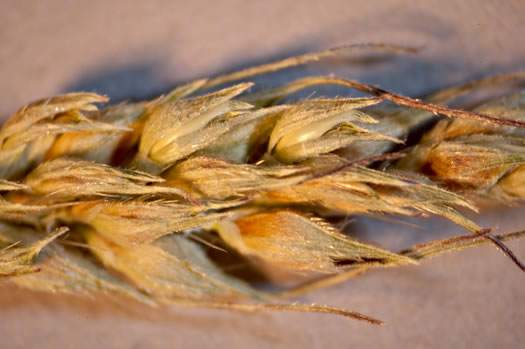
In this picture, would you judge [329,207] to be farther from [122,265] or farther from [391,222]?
[122,265]

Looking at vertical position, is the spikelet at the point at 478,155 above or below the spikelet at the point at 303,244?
above

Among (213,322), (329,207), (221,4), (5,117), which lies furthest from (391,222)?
(5,117)

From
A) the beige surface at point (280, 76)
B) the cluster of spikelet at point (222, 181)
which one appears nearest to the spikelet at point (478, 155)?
the cluster of spikelet at point (222, 181)

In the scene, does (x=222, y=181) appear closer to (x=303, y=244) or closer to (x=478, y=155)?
(x=303, y=244)

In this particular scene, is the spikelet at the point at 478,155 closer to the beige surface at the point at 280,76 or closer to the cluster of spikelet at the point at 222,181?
the cluster of spikelet at the point at 222,181

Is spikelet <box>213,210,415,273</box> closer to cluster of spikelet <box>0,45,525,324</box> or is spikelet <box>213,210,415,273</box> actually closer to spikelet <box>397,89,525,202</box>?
cluster of spikelet <box>0,45,525,324</box>

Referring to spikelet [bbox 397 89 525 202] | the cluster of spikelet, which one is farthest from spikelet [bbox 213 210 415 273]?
spikelet [bbox 397 89 525 202]
